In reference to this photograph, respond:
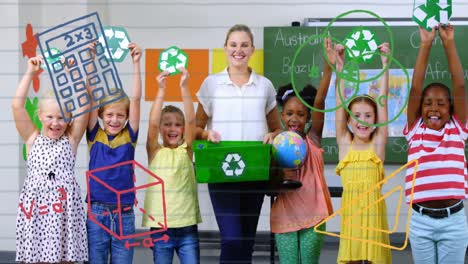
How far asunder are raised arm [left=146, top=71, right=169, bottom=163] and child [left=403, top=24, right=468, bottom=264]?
2.84 ft

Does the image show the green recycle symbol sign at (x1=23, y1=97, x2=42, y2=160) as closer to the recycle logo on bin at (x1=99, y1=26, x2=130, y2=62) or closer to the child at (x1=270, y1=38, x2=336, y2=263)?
the recycle logo on bin at (x1=99, y1=26, x2=130, y2=62)

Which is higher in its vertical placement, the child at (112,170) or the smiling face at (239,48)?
the smiling face at (239,48)

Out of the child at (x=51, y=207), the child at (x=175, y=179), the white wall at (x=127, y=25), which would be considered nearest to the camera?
the child at (x=51, y=207)

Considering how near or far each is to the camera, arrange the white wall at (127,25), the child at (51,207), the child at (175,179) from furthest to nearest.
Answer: the white wall at (127,25), the child at (175,179), the child at (51,207)

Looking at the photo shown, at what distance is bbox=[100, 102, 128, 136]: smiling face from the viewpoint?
3.21m

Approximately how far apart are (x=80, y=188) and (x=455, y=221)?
1295 millimetres

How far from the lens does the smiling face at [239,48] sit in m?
3.25

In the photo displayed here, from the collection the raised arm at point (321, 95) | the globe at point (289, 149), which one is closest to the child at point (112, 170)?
the globe at point (289, 149)

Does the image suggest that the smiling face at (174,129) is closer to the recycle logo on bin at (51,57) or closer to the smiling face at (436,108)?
the recycle logo on bin at (51,57)

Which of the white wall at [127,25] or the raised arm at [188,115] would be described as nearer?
the raised arm at [188,115]

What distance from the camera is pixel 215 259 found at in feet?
11.9

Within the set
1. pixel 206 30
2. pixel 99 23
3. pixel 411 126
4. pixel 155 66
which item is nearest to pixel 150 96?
pixel 155 66

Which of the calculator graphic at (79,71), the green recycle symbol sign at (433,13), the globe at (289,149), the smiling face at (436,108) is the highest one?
the green recycle symbol sign at (433,13)

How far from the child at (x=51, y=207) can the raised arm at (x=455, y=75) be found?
4.38 feet
